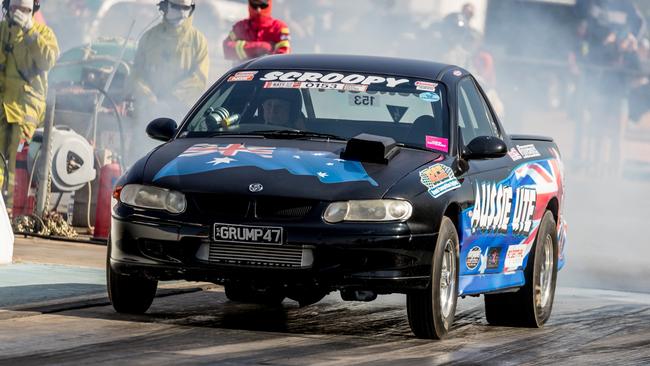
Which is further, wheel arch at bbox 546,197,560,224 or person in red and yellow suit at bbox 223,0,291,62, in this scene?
person in red and yellow suit at bbox 223,0,291,62

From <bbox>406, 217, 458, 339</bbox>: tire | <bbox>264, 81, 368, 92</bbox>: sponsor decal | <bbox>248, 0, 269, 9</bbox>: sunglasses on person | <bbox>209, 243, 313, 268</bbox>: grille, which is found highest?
<bbox>248, 0, 269, 9</bbox>: sunglasses on person

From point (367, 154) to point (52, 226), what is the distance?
612 cm

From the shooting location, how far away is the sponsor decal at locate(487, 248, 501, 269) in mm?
9700

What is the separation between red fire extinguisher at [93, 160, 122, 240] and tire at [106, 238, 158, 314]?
5061mm

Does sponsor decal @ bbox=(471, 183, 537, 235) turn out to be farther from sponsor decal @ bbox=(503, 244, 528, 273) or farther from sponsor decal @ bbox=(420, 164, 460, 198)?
sponsor decal @ bbox=(420, 164, 460, 198)

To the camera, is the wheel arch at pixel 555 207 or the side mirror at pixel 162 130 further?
the wheel arch at pixel 555 207

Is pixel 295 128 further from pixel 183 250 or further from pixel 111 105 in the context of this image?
pixel 111 105

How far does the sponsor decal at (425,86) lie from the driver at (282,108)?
0.68m

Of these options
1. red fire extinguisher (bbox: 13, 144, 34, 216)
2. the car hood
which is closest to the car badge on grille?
the car hood

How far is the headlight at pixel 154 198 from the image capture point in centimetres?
855

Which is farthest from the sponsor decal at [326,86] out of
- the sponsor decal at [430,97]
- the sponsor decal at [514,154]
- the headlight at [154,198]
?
the headlight at [154,198]

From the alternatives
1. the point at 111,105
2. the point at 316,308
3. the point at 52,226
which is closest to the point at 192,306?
the point at 316,308

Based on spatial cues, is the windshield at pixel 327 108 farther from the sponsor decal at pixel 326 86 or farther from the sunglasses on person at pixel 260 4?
the sunglasses on person at pixel 260 4

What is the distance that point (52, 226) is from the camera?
47.4 ft
